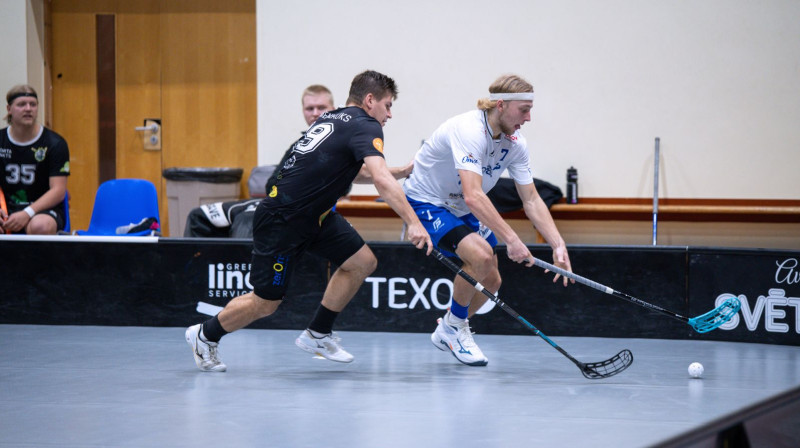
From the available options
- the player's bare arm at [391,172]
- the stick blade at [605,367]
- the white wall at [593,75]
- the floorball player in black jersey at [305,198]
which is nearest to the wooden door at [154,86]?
the white wall at [593,75]

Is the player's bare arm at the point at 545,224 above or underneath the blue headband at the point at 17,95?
underneath

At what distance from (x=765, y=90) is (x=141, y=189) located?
5.19 metres

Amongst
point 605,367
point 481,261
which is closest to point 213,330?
point 481,261

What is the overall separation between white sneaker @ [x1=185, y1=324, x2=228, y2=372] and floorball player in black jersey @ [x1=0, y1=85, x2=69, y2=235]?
2376 mm

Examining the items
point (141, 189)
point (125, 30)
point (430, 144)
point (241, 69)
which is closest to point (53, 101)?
point (125, 30)

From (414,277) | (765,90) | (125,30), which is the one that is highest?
(125,30)

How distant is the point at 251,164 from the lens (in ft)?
28.6

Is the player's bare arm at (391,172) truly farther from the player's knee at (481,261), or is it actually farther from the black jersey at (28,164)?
the black jersey at (28,164)

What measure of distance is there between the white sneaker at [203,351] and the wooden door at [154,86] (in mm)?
4492

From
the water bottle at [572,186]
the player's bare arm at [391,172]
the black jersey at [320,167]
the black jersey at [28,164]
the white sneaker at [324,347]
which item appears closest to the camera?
the black jersey at [320,167]

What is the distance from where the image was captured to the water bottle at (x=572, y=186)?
304 inches

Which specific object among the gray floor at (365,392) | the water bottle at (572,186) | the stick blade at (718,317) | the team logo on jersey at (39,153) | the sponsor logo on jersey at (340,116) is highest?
the sponsor logo on jersey at (340,116)

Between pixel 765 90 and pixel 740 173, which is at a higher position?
pixel 765 90

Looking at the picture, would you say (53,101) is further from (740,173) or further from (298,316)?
(740,173)
